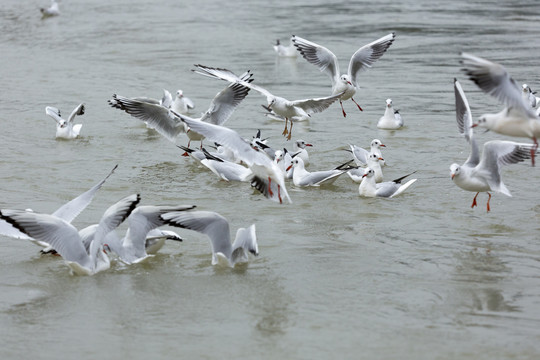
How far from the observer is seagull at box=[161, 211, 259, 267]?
7.51 metres

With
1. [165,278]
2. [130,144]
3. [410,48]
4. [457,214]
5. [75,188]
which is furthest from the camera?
[410,48]

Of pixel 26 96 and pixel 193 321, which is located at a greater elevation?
pixel 193 321

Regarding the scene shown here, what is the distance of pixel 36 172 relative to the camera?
11.0 meters

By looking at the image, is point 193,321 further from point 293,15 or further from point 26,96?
point 293,15

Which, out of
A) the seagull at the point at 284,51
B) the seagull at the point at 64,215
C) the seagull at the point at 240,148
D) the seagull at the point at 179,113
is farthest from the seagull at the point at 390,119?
the seagull at the point at 284,51

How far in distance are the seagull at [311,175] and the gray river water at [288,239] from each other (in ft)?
0.53

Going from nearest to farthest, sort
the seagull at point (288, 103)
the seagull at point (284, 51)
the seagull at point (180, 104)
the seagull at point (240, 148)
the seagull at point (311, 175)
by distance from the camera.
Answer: the seagull at point (240, 148)
the seagull at point (311, 175)
the seagull at point (288, 103)
the seagull at point (180, 104)
the seagull at point (284, 51)

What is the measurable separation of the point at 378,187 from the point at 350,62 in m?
3.30

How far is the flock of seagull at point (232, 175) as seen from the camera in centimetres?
735

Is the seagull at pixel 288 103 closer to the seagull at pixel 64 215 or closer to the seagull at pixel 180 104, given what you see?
the seagull at pixel 180 104

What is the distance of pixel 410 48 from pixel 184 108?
735 cm

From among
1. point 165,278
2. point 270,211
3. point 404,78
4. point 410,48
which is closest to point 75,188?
point 270,211

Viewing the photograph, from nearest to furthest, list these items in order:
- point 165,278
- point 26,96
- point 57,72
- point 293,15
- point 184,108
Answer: point 165,278, point 184,108, point 26,96, point 57,72, point 293,15

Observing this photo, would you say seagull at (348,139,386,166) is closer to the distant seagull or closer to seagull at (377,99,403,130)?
seagull at (377,99,403,130)
